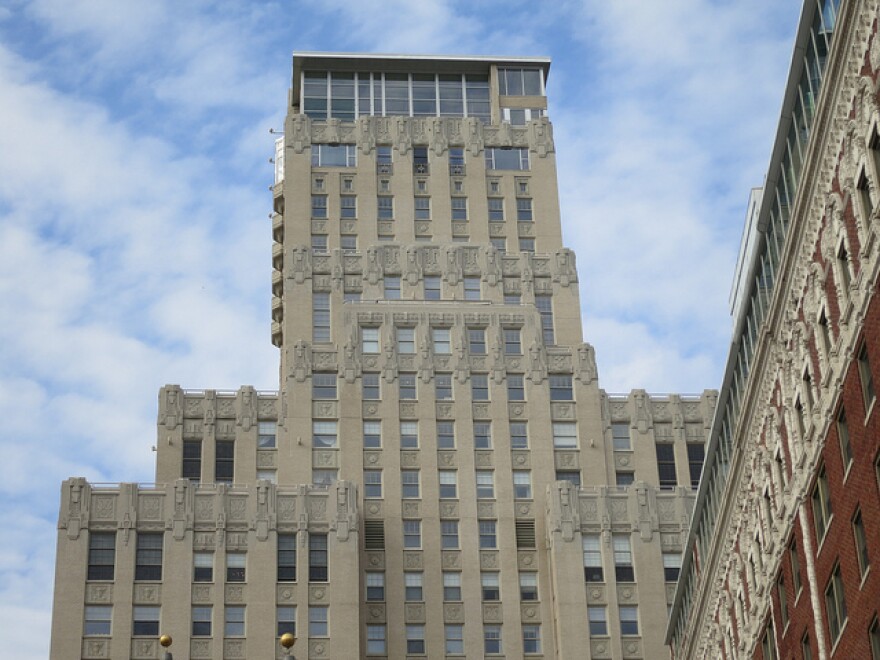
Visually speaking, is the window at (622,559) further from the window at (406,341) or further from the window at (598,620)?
the window at (406,341)

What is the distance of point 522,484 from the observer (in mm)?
111000

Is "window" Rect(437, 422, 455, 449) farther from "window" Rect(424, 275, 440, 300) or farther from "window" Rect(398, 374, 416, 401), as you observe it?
"window" Rect(424, 275, 440, 300)

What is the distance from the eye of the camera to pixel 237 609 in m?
99.9

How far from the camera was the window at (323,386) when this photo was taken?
374 ft

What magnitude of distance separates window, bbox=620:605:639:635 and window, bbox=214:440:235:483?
27.6 m

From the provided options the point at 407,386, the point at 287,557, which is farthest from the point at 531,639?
the point at 407,386

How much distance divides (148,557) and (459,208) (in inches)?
1624

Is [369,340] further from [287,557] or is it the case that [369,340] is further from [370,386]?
[287,557]

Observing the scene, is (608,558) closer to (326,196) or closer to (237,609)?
(237,609)

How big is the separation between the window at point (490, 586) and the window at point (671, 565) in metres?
10.5

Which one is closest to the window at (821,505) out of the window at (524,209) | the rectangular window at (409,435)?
the rectangular window at (409,435)

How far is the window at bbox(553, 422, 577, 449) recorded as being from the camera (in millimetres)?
Result: 113000

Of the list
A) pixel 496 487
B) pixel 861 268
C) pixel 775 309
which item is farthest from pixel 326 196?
pixel 861 268

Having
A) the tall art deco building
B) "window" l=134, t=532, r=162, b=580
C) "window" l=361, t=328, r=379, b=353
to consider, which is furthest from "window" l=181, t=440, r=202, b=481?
"window" l=361, t=328, r=379, b=353
